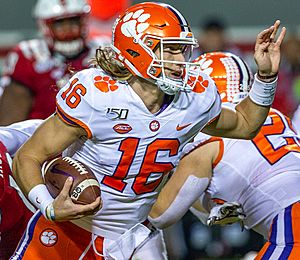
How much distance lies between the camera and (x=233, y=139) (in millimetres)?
3727

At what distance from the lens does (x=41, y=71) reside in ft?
18.8

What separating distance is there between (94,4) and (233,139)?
14.8 feet

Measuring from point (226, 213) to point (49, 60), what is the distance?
231cm

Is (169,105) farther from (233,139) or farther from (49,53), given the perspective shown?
(49,53)

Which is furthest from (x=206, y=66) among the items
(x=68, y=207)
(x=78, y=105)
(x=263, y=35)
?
(x=68, y=207)

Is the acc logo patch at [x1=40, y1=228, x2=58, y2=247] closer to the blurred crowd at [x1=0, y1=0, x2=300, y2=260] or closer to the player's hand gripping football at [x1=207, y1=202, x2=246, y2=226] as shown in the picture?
the player's hand gripping football at [x1=207, y1=202, x2=246, y2=226]

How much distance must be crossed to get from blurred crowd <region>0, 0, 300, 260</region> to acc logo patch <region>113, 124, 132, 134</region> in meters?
0.86

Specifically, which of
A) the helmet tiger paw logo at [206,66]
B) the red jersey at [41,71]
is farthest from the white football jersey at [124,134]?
the red jersey at [41,71]

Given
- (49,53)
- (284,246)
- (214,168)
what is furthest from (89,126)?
(49,53)

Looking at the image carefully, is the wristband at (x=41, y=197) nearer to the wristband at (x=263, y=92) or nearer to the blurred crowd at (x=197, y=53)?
the wristband at (x=263, y=92)

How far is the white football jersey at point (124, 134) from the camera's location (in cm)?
346

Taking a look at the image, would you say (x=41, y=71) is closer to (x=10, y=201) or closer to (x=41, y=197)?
(x=10, y=201)

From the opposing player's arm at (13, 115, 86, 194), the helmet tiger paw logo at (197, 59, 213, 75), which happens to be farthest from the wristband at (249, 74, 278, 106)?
the opposing player's arm at (13, 115, 86, 194)

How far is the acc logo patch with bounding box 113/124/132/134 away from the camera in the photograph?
3484mm
